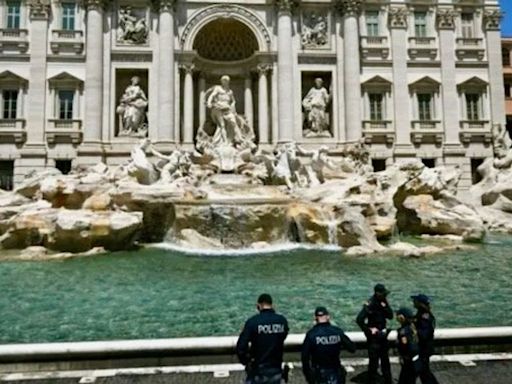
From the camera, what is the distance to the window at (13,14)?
76.6 ft

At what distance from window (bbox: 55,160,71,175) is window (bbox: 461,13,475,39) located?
22.5 metres

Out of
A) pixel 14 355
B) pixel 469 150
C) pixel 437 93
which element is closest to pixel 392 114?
pixel 437 93

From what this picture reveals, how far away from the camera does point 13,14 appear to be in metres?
23.4

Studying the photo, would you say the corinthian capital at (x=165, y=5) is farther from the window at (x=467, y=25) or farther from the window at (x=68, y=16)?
the window at (x=467, y=25)

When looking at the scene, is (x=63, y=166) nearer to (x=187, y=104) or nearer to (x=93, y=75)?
(x=93, y=75)

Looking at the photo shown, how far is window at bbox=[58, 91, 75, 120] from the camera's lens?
23.1 metres

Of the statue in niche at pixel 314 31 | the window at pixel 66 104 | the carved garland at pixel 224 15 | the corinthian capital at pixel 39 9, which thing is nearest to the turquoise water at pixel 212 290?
the window at pixel 66 104

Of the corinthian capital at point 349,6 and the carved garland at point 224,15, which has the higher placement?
the corinthian capital at point 349,6

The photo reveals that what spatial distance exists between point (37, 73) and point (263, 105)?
→ 11381 millimetres

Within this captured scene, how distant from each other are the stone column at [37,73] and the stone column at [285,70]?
11.7 m

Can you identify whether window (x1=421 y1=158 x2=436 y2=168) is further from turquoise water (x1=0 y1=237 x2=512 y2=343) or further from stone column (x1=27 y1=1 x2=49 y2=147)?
stone column (x1=27 y1=1 x2=49 y2=147)

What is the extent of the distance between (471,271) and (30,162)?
794 inches

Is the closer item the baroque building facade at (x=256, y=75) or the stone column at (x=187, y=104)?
the baroque building facade at (x=256, y=75)

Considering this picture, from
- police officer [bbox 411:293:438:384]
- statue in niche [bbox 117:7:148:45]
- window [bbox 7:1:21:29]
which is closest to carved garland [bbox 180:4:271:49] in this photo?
statue in niche [bbox 117:7:148:45]
